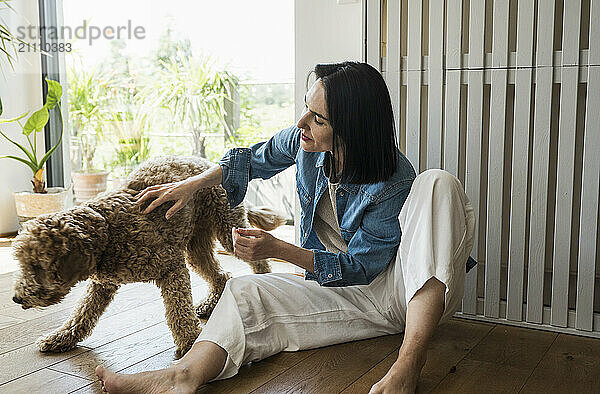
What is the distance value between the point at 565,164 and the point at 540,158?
8 centimetres

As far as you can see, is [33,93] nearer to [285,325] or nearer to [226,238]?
[226,238]

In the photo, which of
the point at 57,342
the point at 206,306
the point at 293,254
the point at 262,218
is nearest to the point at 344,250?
the point at 293,254

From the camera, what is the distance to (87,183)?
13.1 feet

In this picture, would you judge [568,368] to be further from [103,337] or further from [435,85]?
[103,337]

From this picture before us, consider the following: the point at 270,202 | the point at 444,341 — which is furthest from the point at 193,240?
the point at 270,202

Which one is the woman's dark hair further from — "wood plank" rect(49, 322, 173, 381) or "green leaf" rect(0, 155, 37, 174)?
"green leaf" rect(0, 155, 37, 174)

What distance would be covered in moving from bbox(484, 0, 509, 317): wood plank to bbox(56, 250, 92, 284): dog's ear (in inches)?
51.4

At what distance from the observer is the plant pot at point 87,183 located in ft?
13.1

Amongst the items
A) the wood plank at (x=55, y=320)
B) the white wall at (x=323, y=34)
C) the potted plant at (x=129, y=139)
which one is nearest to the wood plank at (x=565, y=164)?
the white wall at (x=323, y=34)

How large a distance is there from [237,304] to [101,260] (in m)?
0.42

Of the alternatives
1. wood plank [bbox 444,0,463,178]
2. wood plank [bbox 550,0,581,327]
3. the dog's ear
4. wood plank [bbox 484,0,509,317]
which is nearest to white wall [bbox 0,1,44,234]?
the dog's ear

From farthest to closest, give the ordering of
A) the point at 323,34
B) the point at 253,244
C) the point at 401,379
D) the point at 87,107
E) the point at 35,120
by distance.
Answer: the point at 87,107
the point at 35,120
the point at 323,34
the point at 253,244
the point at 401,379

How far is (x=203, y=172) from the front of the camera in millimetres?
2082

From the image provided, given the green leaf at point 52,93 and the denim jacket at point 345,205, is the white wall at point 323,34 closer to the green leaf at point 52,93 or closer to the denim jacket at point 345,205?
the denim jacket at point 345,205
